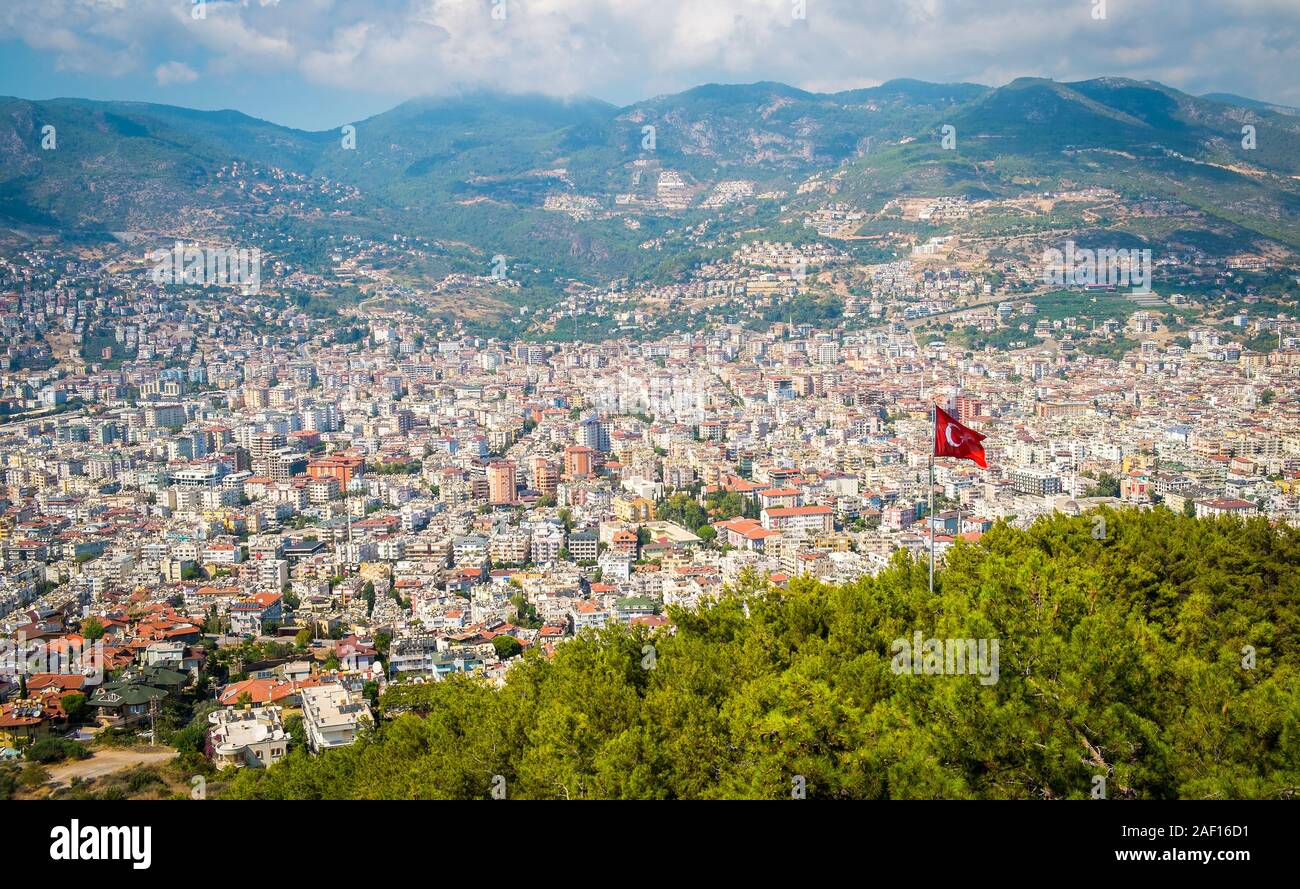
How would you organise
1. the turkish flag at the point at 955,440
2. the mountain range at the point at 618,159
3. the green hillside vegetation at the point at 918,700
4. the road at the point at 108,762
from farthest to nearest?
the mountain range at the point at 618,159, the road at the point at 108,762, the turkish flag at the point at 955,440, the green hillside vegetation at the point at 918,700

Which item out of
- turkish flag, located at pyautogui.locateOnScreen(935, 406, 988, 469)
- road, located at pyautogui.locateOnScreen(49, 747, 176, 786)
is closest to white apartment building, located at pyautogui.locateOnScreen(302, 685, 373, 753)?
road, located at pyautogui.locateOnScreen(49, 747, 176, 786)

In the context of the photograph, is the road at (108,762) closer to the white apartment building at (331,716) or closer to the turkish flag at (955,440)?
the white apartment building at (331,716)

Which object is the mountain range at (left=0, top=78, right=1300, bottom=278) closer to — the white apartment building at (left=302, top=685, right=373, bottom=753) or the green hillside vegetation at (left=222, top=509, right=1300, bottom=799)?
the green hillside vegetation at (left=222, top=509, right=1300, bottom=799)

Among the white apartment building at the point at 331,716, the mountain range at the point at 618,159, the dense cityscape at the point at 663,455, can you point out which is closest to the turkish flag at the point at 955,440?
the dense cityscape at the point at 663,455
